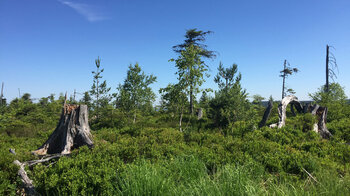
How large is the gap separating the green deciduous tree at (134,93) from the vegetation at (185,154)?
0.08 metres

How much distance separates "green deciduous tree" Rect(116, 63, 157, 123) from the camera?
15.1 meters

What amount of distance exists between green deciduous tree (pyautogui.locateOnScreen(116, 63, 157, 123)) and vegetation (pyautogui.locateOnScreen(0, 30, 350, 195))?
0.27 feet

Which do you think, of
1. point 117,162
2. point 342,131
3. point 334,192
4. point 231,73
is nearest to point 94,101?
point 117,162

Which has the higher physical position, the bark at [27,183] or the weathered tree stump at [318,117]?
the weathered tree stump at [318,117]

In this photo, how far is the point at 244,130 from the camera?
1034cm

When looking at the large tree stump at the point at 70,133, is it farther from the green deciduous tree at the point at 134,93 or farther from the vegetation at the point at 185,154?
the green deciduous tree at the point at 134,93

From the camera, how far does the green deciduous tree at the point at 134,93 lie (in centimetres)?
1508

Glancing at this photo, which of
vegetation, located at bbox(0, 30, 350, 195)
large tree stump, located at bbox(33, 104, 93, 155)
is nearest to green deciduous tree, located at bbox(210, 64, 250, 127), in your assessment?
vegetation, located at bbox(0, 30, 350, 195)

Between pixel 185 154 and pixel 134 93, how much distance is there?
10984 millimetres

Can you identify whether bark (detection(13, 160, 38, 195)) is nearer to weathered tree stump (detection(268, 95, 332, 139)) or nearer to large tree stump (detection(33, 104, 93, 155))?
large tree stump (detection(33, 104, 93, 155))

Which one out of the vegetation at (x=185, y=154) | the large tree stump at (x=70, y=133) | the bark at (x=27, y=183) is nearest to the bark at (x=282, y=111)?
the vegetation at (x=185, y=154)

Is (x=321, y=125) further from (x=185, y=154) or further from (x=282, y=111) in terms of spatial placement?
(x=185, y=154)

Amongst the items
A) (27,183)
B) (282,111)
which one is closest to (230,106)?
(282,111)

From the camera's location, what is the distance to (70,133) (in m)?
7.66
